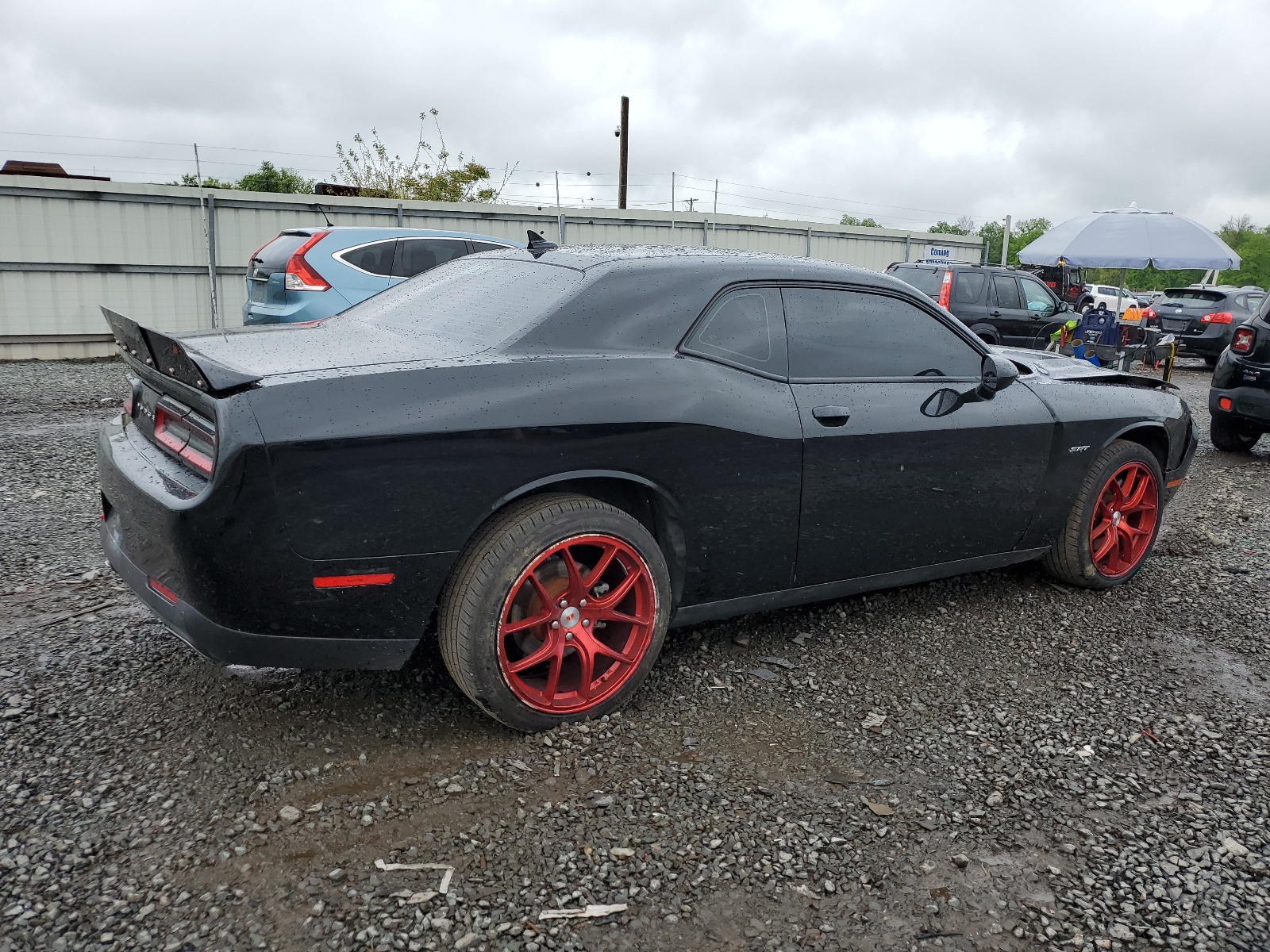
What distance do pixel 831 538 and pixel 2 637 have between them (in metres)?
3.07

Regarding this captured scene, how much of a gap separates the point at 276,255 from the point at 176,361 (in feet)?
23.7

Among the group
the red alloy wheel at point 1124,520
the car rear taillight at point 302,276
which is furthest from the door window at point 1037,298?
the red alloy wheel at point 1124,520

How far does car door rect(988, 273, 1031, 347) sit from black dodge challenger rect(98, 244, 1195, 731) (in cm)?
1049

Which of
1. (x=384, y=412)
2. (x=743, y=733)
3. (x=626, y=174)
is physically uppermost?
(x=626, y=174)

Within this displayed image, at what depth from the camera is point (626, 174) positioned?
3170 centimetres

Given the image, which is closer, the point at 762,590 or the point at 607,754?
the point at 607,754

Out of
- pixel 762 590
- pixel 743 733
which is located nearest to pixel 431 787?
pixel 743 733

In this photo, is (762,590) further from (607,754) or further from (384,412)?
(384,412)

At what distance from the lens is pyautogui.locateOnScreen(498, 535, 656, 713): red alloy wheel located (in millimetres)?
3039

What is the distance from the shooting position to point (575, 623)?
123 inches

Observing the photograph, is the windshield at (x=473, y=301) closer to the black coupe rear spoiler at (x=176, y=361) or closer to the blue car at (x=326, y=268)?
the black coupe rear spoiler at (x=176, y=361)

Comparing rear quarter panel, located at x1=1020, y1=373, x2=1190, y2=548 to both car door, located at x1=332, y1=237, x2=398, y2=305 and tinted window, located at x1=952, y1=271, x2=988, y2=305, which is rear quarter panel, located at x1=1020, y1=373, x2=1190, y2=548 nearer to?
car door, located at x1=332, y1=237, x2=398, y2=305

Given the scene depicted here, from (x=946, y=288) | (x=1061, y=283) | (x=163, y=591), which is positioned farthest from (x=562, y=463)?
(x=1061, y=283)

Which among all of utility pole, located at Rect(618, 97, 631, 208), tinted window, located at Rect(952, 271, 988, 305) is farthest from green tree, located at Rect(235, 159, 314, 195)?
tinted window, located at Rect(952, 271, 988, 305)
